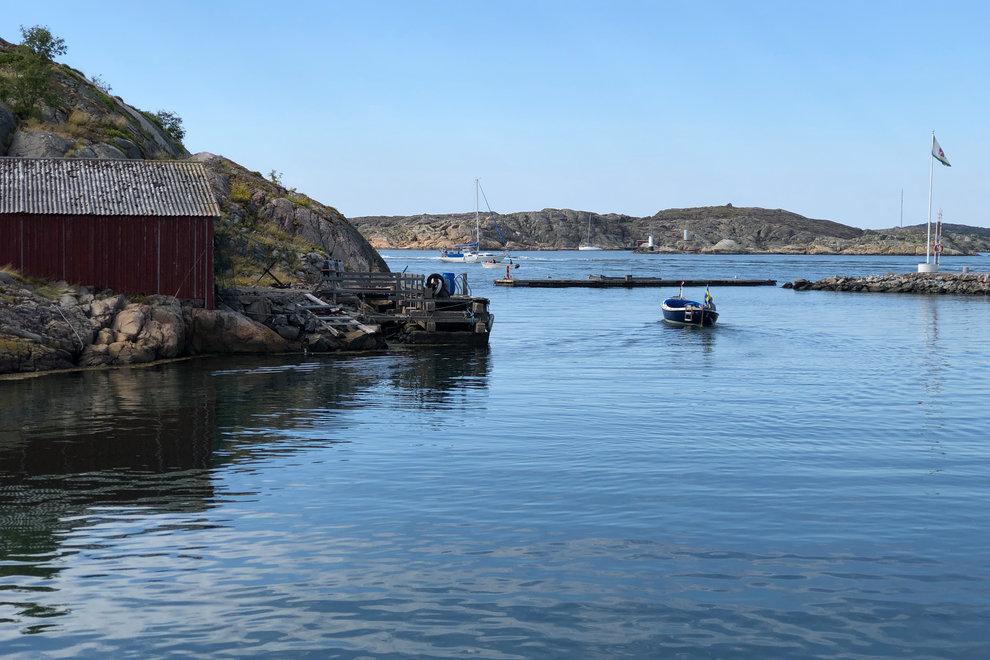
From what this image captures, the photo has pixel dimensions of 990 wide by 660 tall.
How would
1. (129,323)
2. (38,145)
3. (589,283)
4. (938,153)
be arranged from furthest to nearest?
(589,283), (938,153), (38,145), (129,323)

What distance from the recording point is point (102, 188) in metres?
39.4

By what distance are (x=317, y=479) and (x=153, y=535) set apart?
169 inches

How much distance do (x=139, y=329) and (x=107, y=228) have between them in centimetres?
503

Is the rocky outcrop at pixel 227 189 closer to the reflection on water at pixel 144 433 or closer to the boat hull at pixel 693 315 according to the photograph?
the reflection on water at pixel 144 433

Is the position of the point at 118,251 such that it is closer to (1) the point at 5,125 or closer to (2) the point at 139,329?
(2) the point at 139,329

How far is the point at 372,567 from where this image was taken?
12641 millimetres

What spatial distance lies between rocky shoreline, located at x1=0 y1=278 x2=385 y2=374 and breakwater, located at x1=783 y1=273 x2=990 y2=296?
7846 cm

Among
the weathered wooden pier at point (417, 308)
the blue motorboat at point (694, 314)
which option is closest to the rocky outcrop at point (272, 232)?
the weathered wooden pier at point (417, 308)

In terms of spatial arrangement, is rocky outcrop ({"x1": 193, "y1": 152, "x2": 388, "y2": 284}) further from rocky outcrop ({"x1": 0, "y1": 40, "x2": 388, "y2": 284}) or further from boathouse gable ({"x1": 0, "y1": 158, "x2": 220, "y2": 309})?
boathouse gable ({"x1": 0, "y1": 158, "x2": 220, "y2": 309})

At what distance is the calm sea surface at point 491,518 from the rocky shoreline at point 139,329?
8.66 ft

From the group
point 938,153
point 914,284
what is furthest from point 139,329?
point 914,284

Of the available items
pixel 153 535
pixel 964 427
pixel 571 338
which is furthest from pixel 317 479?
pixel 571 338

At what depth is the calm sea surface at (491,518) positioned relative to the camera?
34.6ft

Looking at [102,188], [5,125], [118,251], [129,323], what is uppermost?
[5,125]
